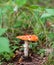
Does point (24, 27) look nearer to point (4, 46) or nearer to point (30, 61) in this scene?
point (30, 61)

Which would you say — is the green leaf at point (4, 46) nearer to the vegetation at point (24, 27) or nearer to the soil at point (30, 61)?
the vegetation at point (24, 27)

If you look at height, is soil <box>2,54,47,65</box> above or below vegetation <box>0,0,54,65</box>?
below

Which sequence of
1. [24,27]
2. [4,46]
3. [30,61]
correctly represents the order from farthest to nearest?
1. [24,27]
2. [30,61]
3. [4,46]

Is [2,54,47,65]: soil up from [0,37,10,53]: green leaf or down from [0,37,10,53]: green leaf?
down

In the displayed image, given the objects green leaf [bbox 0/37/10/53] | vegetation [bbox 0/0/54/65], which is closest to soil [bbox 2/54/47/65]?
vegetation [bbox 0/0/54/65]

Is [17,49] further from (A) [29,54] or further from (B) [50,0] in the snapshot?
(B) [50,0]

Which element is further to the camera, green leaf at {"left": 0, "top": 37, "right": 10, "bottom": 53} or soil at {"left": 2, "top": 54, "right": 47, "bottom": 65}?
soil at {"left": 2, "top": 54, "right": 47, "bottom": 65}

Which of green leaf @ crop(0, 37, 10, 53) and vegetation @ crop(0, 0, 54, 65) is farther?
vegetation @ crop(0, 0, 54, 65)

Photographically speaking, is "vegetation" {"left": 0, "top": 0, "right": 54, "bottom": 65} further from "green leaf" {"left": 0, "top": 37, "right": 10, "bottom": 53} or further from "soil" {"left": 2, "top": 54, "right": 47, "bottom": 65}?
"green leaf" {"left": 0, "top": 37, "right": 10, "bottom": 53}

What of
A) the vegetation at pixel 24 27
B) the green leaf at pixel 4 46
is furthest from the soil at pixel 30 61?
the green leaf at pixel 4 46

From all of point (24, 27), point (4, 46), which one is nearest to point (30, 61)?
point (24, 27)

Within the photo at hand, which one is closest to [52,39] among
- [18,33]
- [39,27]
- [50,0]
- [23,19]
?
[39,27]
